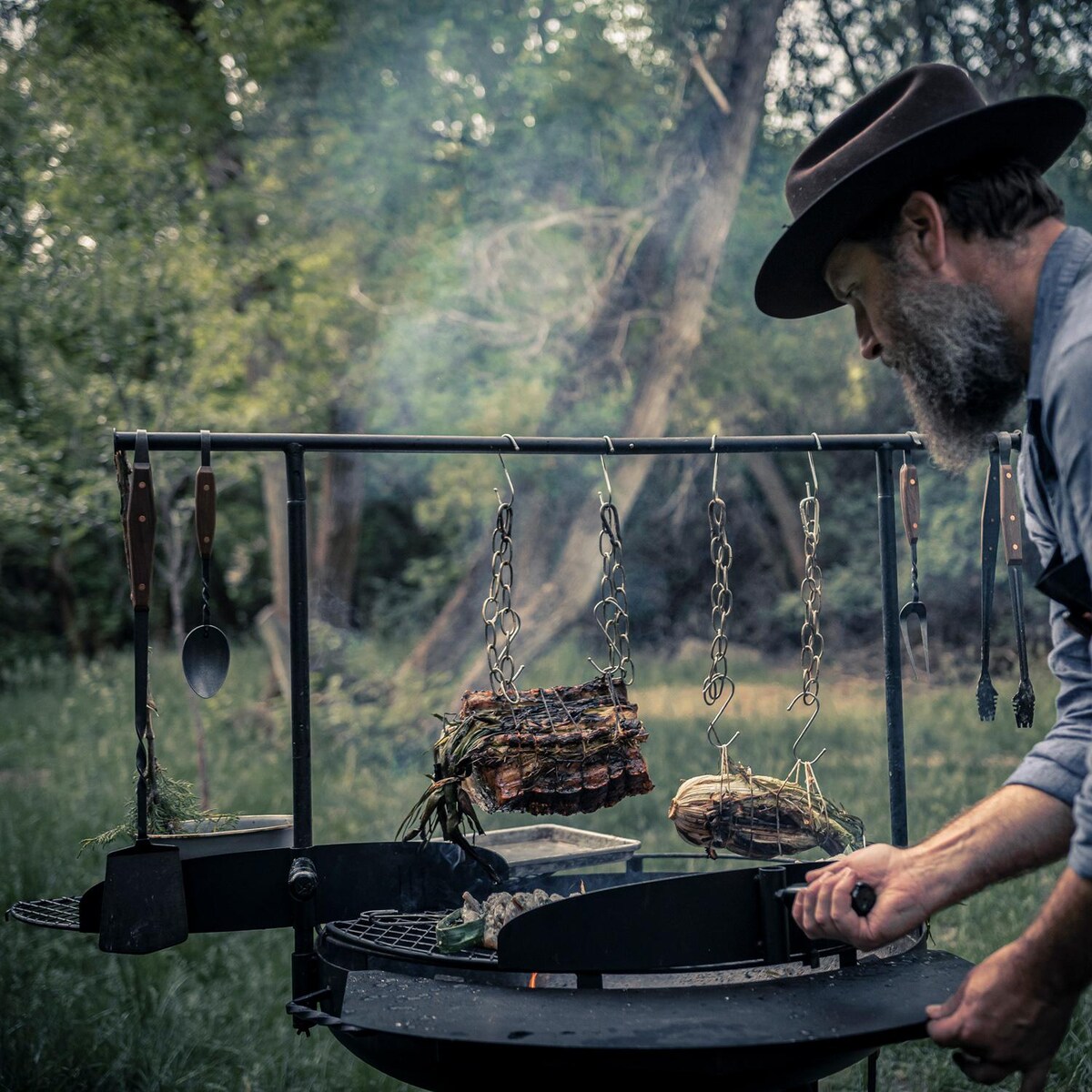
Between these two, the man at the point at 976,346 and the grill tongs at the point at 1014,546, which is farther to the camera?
the grill tongs at the point at 1014,546

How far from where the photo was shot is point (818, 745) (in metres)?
8.28

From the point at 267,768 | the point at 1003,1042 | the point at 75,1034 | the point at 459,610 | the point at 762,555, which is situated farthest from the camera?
the point at 762,555

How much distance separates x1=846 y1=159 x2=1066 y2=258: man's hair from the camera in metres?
1.78

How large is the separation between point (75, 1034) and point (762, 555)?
32.9ft

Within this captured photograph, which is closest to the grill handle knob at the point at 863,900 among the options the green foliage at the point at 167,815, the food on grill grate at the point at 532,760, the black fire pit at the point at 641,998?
the black fire pit at the point at 641,998

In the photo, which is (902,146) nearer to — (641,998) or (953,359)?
(953,359)

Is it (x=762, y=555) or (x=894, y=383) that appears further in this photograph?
(x=762, y=555)

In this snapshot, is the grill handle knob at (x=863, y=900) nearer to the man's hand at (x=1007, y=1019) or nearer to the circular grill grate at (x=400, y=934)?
the man's hand at (x=1007, y=1019)

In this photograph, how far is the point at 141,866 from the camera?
235 centimetres

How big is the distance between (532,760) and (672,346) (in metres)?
7.06

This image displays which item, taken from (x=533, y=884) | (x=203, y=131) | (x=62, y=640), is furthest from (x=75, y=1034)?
(x=62, y=640)

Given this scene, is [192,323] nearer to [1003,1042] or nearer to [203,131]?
[203,131]

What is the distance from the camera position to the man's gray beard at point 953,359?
70.3 inches

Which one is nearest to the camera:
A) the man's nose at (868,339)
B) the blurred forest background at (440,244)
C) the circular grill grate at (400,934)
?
the man's nose at (868,339)
